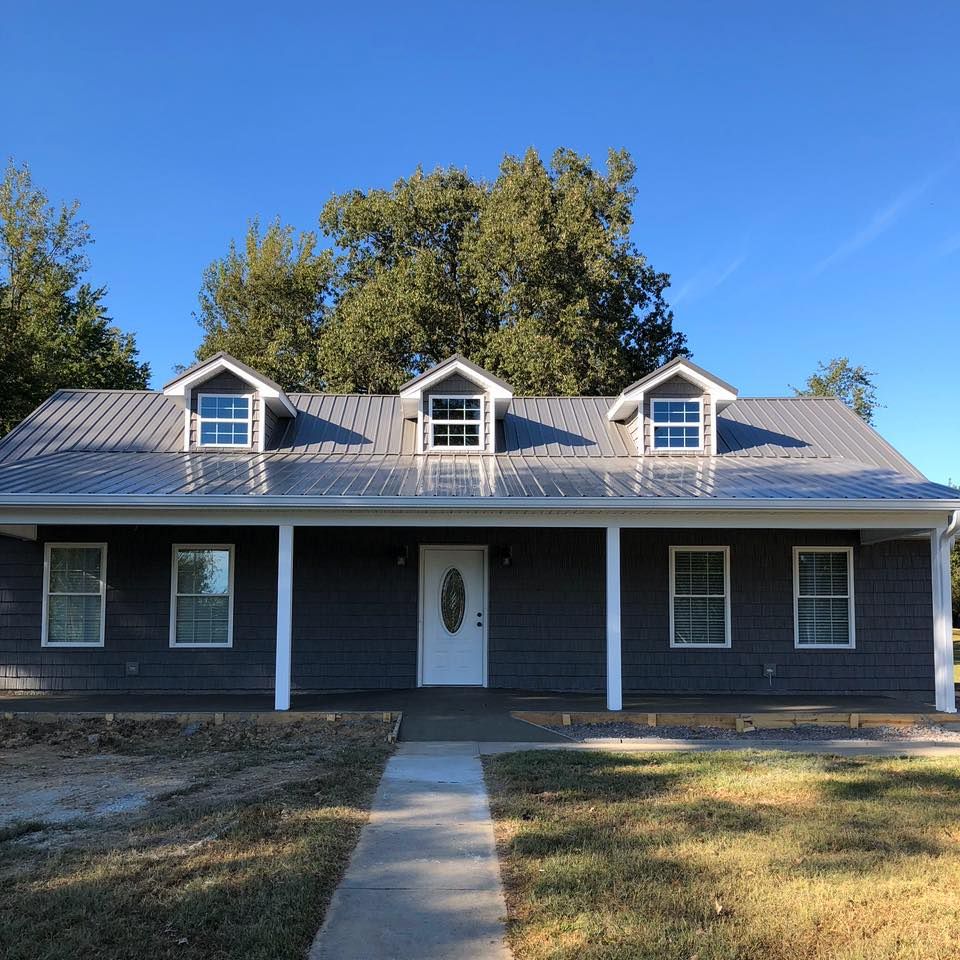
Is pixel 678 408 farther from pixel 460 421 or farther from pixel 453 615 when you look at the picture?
pixel 453 615

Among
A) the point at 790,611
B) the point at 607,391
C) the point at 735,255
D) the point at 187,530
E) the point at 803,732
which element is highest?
the point at 735,255

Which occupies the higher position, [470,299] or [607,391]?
[470,299]

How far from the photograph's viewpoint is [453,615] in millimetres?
12492

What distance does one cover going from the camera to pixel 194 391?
13398 millimetres

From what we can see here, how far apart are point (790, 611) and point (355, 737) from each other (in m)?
6.86

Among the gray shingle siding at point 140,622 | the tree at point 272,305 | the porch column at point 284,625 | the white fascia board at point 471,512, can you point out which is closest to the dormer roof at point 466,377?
the gray shingle siding at point 140,622

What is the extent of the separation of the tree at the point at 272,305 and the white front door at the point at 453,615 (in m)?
16.0

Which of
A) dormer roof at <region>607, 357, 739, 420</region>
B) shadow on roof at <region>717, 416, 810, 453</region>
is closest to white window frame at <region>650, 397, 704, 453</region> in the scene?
dormer roof at <region>607, 357, 739, 420</region>

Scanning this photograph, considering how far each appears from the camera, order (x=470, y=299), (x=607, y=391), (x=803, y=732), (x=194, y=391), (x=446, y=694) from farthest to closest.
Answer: (x=470, y=299) < (x=607, y=391) < (x=194, y=391) < (x=446, y=694) < (x=803, y=732)

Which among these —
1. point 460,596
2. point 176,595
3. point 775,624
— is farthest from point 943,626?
point 176,595

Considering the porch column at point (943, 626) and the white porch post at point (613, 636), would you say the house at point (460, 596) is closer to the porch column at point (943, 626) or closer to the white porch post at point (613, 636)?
the porch column at point (943, 626)

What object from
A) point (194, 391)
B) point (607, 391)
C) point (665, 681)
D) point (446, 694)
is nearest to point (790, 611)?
point (665, 681)

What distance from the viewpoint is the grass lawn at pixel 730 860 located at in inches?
152

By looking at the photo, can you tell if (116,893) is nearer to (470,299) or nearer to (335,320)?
(470,299)
